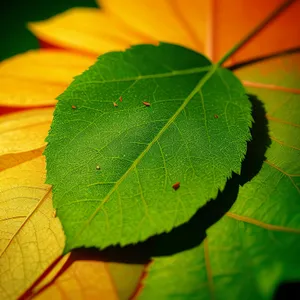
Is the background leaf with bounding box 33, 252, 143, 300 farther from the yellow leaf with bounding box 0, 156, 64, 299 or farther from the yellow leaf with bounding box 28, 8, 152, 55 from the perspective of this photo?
the yellow leaf with bounding box 28, 8, 152, 55

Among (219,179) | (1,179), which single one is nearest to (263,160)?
(219,179)

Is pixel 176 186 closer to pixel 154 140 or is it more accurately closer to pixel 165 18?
pixel 154 140

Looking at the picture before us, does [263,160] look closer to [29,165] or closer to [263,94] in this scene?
[263,94]

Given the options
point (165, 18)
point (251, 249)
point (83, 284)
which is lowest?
A: point (83, 284)

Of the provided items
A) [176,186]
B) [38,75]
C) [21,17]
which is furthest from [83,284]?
[21,17]

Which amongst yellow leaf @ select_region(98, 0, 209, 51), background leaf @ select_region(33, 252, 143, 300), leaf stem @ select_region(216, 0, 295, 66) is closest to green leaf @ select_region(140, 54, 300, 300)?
background leaf @ select_region(33, 252, 143, 300)

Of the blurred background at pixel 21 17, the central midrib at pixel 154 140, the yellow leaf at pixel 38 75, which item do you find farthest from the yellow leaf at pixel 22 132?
the blurred background at pixel 21 17

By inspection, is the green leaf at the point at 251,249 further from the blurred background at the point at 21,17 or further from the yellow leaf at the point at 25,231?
the blurred background at the point at 21,17
